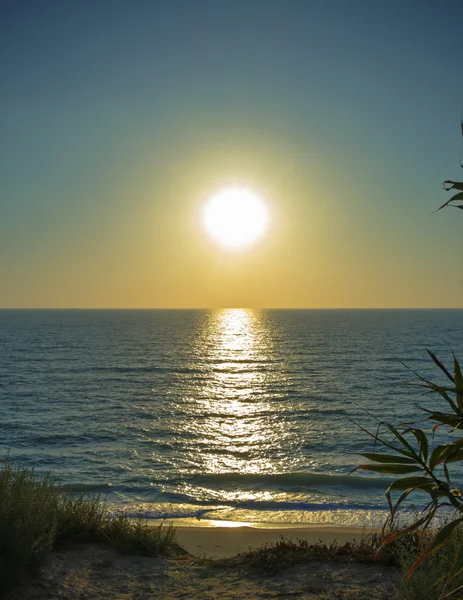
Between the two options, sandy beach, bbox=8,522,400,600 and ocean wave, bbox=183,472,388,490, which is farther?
ocean wave, bbox=183,472,388,490

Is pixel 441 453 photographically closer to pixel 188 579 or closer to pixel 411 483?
pixel 411 483

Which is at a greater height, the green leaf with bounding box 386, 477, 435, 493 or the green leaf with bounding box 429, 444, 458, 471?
the green leaf with bounding box 429, 444, 458, 471

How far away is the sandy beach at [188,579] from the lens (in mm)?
6441

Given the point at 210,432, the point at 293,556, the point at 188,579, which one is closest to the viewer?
the point at 188,579

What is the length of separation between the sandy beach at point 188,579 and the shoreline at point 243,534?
2987mm

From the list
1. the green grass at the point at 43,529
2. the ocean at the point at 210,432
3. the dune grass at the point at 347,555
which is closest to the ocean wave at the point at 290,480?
the ocean at the point at 210,432

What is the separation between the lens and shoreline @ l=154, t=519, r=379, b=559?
11227 mm

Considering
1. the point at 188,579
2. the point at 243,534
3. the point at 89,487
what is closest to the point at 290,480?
the point at 243,534

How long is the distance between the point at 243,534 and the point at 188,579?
570cm

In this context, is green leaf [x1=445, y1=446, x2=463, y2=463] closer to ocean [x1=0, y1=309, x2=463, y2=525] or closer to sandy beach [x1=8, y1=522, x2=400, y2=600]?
ocean [x1=0, y1=309, x2=463, y2=525]

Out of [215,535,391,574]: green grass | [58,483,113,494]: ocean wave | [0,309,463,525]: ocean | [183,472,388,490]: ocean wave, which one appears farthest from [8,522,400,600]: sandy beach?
[183,472,388,490]: ocean wave

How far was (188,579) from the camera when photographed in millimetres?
7156

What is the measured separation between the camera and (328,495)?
17125 millimetres

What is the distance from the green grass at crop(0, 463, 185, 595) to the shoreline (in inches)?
101
